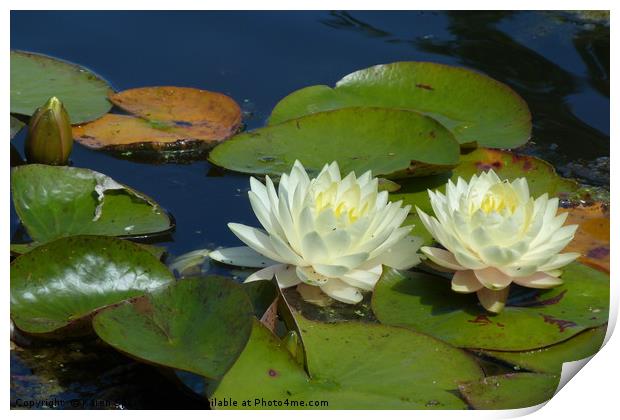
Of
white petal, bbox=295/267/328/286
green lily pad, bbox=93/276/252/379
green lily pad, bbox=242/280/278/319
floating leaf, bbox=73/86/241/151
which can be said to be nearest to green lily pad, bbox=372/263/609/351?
white petal, bbox=295/267/328/286

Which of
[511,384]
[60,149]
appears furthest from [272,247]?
[60,149]

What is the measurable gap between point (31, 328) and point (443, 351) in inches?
36.6

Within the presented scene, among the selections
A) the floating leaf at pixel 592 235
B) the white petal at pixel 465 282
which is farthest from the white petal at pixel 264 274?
the floating leaf at pixel 592 235

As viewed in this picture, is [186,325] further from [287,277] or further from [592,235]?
[592,235]

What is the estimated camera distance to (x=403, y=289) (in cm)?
201

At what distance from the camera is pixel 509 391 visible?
1.72m

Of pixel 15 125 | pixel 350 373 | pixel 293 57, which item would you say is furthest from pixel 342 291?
pixel 293 57

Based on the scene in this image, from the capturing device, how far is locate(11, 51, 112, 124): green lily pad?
281 centimetres

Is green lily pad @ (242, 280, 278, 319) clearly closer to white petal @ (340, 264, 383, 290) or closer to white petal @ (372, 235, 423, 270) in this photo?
white petal @ (340, 264, 383, 290)

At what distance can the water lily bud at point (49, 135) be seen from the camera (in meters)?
2.48

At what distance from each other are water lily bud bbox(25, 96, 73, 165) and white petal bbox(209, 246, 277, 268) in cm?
72

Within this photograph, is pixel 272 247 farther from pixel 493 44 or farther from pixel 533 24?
pixel 533 24

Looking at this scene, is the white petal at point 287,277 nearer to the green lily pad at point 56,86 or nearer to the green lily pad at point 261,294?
the green lily pad at point 261,294

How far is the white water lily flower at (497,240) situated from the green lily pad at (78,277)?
70 cm
